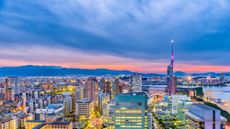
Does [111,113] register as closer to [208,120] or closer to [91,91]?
[208,120]

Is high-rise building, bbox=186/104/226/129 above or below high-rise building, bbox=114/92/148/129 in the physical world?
below

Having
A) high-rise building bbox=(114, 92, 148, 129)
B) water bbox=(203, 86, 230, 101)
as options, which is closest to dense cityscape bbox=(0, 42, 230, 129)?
high-rise building bbox=(114, 92, 148, 129)

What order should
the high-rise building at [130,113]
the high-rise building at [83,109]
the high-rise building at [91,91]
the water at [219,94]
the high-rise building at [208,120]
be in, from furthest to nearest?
the water at [219,94] → the high-rise building at [91,91] → the high-rise building at [83,109] → the high-rise building at [208,120] → the high-rise building at [130,113]

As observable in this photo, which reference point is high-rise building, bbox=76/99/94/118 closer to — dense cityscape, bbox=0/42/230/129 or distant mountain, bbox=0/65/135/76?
dense cityscape, bbox=0/42/230/129

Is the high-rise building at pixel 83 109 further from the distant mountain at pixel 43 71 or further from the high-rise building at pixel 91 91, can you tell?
the distant mountain at pixel 43 71

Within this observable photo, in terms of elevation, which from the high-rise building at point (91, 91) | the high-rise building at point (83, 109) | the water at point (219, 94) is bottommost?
the water at point (219, 94)

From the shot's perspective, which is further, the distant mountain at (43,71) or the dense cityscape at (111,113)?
the distant mountain at (43,71)

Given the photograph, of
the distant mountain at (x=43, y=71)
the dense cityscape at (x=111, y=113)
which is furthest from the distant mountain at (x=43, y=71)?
the dense cityscape at (x=111, y=113)

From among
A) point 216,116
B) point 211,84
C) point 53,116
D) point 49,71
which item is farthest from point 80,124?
point 49,71

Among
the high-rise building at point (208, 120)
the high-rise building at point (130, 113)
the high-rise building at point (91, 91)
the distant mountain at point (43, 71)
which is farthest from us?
the distant mountain at point (43, 71)

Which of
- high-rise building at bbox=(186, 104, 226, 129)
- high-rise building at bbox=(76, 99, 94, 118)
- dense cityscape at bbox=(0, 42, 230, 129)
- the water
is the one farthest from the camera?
the water
